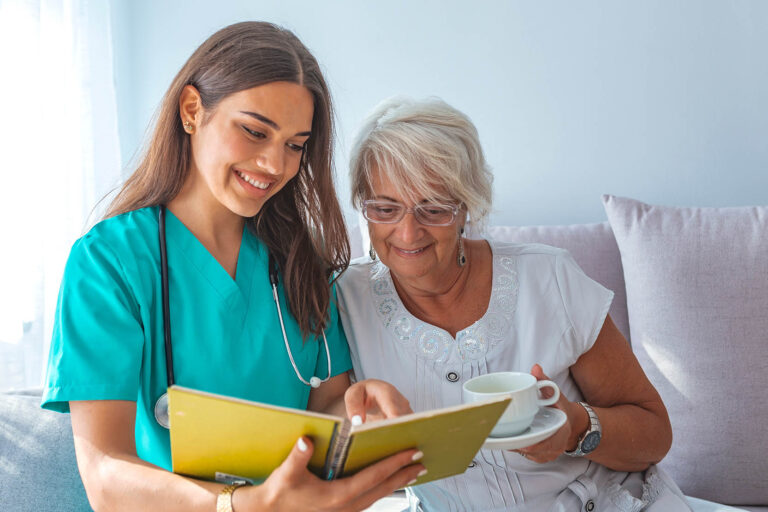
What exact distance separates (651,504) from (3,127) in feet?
6.07

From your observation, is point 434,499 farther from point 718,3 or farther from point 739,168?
point 718,3

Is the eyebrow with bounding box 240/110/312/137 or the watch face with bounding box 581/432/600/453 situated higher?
the eyebrow with bounding box 240/110/312/137

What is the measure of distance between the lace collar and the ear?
0.52m

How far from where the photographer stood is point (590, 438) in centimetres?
138

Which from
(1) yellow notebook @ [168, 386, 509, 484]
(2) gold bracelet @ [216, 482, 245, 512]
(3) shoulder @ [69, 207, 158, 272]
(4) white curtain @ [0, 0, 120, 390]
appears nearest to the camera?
(1) yellow notebook @ [168, 386, 509, 484]

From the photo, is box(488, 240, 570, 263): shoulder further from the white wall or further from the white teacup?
the white wall

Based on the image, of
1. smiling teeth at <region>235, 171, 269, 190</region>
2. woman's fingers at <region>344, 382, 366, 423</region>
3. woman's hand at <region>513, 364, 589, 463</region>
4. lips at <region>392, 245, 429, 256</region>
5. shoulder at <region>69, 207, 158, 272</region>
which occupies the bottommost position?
woman's hand at <region>513, 364, 589, 463</region>

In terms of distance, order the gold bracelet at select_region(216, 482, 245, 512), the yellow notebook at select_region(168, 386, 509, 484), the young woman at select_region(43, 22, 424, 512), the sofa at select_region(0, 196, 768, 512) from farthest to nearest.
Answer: the sofa at select_region(0, 196, 768, 512) < the young woman at select_region(43, 22, 424, 512) < the gold bracelet at select_region(216, 482, 245, 512) < the yellow notebook at select_region(168, 386, 509, 484)

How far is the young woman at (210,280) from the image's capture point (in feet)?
3.89

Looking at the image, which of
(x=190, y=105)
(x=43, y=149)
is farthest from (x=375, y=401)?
(x=43, y=149)

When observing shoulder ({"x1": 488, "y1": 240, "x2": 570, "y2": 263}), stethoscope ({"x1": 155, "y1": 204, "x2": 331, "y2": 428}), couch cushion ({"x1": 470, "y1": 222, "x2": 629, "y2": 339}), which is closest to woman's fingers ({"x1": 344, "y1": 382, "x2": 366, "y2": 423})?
stethoscope ({"x1": 155, "y1": 204, "x2": 331, "y2": 428})

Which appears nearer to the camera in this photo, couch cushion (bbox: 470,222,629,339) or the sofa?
the sofa

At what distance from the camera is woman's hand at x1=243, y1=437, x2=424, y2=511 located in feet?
3.18

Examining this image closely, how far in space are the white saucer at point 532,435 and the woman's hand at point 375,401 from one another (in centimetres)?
16
